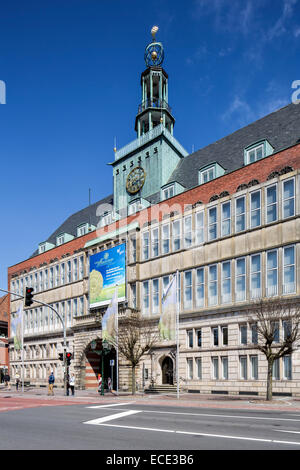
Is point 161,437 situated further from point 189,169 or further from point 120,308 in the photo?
point 189,169

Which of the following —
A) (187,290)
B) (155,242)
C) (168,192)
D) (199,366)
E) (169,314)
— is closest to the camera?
(169,314)

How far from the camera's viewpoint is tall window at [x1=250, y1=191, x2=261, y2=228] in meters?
34.0

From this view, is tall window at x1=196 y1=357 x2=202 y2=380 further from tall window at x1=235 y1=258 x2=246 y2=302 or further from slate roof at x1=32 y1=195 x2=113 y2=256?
slate roof at x1=32 y1=195 x2=113 y2=256

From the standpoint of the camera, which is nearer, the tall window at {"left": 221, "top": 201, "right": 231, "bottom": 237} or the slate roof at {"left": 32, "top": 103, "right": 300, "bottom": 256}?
the tall window at {"left": 221, "top": 201, "right": 231, "bottom": 237}

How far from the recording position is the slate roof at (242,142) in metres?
37.1

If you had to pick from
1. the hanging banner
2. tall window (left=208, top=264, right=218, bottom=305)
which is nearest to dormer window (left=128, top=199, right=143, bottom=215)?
the hanging banner

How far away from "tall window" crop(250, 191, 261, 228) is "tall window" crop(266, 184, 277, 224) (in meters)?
0.80

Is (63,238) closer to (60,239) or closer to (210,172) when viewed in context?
(60,239)

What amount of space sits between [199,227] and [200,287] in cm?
455

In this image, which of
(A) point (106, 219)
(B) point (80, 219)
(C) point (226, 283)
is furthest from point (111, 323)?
(B) point (80, 219)

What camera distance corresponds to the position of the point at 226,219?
36.2 meters

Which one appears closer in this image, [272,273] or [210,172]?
[272,273]

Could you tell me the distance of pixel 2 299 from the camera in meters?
71.1

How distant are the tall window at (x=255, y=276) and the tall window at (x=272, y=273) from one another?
74cm
